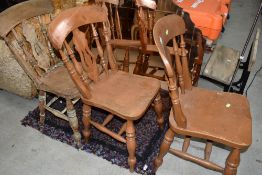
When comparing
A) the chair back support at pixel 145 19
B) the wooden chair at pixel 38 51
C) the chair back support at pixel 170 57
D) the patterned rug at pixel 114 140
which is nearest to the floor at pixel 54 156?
the patterned rug at pixel 114 140

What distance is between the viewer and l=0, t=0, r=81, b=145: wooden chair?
167 centimetres

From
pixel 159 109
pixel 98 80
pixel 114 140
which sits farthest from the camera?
pixel 114 140

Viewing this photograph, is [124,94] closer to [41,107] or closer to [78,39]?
[78,39]

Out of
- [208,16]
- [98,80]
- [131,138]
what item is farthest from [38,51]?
[208,16]

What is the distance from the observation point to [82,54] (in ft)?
5.28

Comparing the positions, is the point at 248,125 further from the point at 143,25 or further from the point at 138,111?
the point at 143,25

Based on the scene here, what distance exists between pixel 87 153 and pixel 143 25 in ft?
3.55

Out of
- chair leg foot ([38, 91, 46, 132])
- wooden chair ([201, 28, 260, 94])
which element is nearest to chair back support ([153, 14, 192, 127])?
wooden chair ([201, 28, 260, 94])

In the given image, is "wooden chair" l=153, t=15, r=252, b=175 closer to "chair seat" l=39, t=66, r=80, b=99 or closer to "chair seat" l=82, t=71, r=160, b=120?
"chair seat" l=82, t=71, r=160, b=120

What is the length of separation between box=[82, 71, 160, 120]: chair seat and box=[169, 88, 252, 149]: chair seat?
197 mm

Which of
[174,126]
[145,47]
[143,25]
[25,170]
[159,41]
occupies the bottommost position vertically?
[25,170]

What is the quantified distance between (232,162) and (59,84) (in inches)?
47.9

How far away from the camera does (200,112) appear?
150 centimetres

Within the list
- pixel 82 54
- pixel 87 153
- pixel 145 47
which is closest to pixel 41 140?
pixel 87 153
